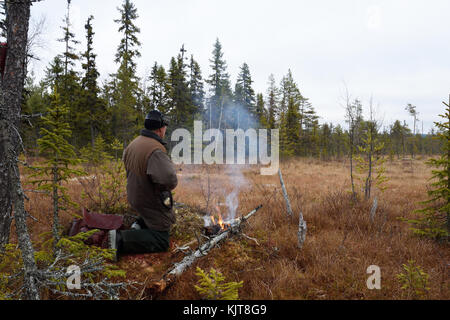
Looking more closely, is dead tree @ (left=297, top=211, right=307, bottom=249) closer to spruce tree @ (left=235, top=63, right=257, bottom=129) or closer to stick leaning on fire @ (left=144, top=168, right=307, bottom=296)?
stick leaning on fire @ (left=144, top=168, right=307, bottom=296)

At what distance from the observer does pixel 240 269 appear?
3188 millimetres

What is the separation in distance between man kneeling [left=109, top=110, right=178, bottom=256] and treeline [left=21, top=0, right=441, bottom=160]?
17.7ft

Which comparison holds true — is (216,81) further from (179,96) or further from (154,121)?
(154,121)

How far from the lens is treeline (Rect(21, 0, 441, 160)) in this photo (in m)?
17.9

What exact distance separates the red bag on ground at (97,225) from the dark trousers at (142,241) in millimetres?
325

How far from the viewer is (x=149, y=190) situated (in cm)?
338

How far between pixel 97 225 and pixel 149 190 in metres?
1.15

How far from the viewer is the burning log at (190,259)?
2523 millimetres

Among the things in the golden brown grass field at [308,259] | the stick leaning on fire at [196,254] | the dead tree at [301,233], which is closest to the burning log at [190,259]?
the stick leaning on fire at [196,254]

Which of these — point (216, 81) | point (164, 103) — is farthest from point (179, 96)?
point (216, 81)

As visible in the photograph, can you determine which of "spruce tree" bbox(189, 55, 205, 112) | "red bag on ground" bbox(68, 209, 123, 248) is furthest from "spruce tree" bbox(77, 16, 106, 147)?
"red bag on ground" bbox(68, 209, 123, 248)

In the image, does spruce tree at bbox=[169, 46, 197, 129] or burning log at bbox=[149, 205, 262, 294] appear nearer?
burning log at bbox=[149, 205, 262, 294]

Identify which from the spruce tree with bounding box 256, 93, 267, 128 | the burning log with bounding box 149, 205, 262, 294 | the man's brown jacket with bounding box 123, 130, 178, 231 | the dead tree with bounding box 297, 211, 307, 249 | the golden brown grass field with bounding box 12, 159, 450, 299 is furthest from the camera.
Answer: the spruce tree with bounding box 256, 93, 267, 128
